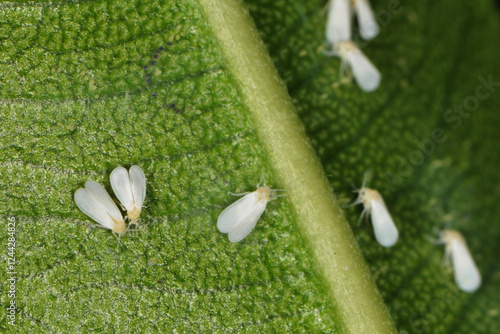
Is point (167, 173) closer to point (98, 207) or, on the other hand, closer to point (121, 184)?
point (121, 184)

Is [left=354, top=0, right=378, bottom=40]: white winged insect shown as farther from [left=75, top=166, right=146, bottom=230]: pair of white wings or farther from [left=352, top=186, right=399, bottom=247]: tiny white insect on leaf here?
[left=75, top=166, right=146, bottom=230]: pair of white wings

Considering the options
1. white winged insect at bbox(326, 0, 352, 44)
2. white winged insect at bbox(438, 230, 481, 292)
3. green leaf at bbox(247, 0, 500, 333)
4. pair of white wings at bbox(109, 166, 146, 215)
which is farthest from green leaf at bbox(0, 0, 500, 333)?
white winged insect at bbox(438, 230, 481, 292)

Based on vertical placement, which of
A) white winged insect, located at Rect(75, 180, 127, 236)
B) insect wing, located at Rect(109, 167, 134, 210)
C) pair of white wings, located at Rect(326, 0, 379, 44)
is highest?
pair of white wings, located at Rect(326, 0, 379, 44)

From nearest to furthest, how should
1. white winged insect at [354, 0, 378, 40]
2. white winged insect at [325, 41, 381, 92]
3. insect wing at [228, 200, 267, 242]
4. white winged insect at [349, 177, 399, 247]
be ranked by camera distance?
insect wing at [228, 200, 267, 242], white winged insect at [349, 177, 399, 247], white winged insect at [325, 41, 381, 92], white winged insect at [354, 0, 378, 40]

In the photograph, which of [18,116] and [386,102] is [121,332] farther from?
[386,102]

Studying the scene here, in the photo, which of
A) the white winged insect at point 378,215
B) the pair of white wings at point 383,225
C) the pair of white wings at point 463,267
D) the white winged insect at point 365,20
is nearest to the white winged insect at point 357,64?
the white winged insect at point 365,20

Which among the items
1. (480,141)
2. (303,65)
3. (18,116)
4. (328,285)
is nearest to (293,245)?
(328,285)

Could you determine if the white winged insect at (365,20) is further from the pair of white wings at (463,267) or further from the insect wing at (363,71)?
the pair of white wings at (463,267)
